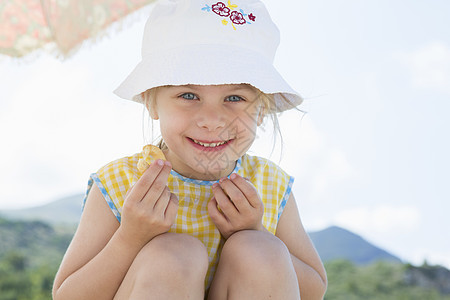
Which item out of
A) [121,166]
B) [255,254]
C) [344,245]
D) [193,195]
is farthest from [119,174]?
[344,245]

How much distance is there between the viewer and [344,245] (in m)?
7.71

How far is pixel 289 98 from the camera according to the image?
1770 mm

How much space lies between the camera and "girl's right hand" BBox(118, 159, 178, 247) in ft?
4.38

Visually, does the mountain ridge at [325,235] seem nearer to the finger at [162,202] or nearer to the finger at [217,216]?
the finger at [217,216]

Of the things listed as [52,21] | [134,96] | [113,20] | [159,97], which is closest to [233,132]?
[159,97]

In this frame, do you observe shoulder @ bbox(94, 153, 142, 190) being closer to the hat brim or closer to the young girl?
the young girl

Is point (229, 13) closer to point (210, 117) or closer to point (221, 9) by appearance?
point (221, 9)

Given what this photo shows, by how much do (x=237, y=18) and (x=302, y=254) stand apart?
80 cm

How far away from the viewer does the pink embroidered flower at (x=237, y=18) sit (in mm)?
1546

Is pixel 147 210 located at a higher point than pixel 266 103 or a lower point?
lower

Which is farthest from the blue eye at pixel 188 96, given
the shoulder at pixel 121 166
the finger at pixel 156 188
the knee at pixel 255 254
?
the knee at pixel 255 254

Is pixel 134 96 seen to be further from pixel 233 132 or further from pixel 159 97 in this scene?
pixel 233 132

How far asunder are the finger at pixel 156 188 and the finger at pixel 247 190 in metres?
0.21

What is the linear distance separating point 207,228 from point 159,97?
442 mm
